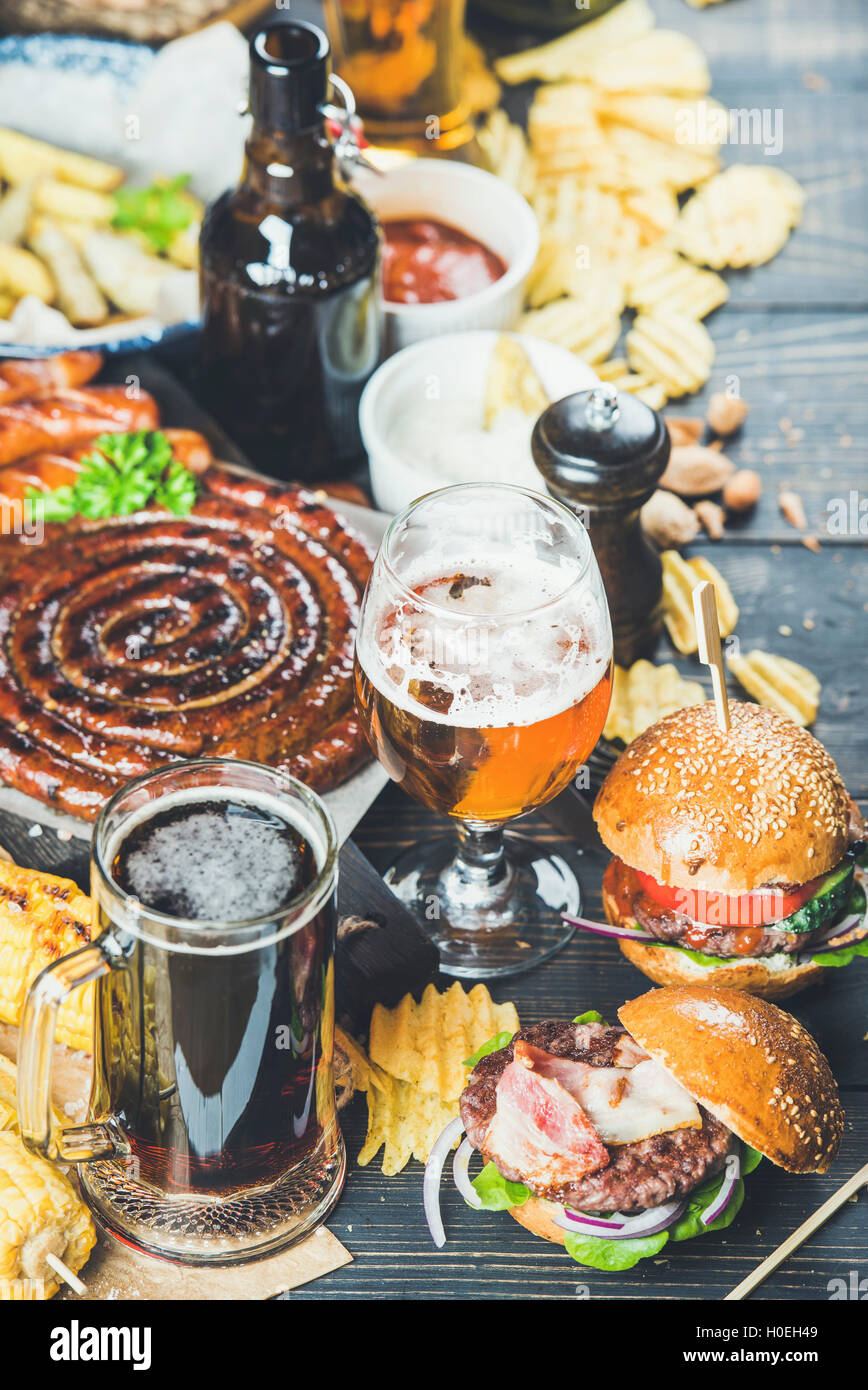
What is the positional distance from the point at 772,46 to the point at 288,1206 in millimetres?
3419

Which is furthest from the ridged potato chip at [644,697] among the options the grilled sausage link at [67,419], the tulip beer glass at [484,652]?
the grilled sausage link at [67,419]

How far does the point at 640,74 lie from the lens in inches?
147

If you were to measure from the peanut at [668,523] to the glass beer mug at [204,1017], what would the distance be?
129cm

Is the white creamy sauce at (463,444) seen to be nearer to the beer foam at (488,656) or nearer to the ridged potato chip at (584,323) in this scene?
the ridged potato chip at (584,323)

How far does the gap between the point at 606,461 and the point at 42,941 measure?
3.56ft

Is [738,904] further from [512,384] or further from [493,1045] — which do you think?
[512,384]

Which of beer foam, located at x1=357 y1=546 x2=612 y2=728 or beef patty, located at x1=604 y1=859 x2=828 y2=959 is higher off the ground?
beer foam, located at x1=357 y1=546 x2=612 y2=728

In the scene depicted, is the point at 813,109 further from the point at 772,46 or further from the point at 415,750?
the point at 415,750

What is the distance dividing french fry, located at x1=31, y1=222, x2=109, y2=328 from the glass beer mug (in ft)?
5.12

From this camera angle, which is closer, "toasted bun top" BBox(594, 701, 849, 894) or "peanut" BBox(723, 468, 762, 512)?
"toasted bun top" BBox(594, 701, 849, 894)

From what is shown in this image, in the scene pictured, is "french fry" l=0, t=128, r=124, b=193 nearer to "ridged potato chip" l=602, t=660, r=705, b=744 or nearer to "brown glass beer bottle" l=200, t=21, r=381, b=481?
"brown glass beer bottle" l=200, t=21, r=381, b=481

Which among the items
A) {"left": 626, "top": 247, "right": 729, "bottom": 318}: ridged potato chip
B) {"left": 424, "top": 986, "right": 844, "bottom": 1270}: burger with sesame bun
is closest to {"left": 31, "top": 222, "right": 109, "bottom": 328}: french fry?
{"left": 626, "top": 247, "right": 729, "bottom": 318}: ridged potato chip

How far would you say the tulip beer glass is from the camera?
6.08ft
